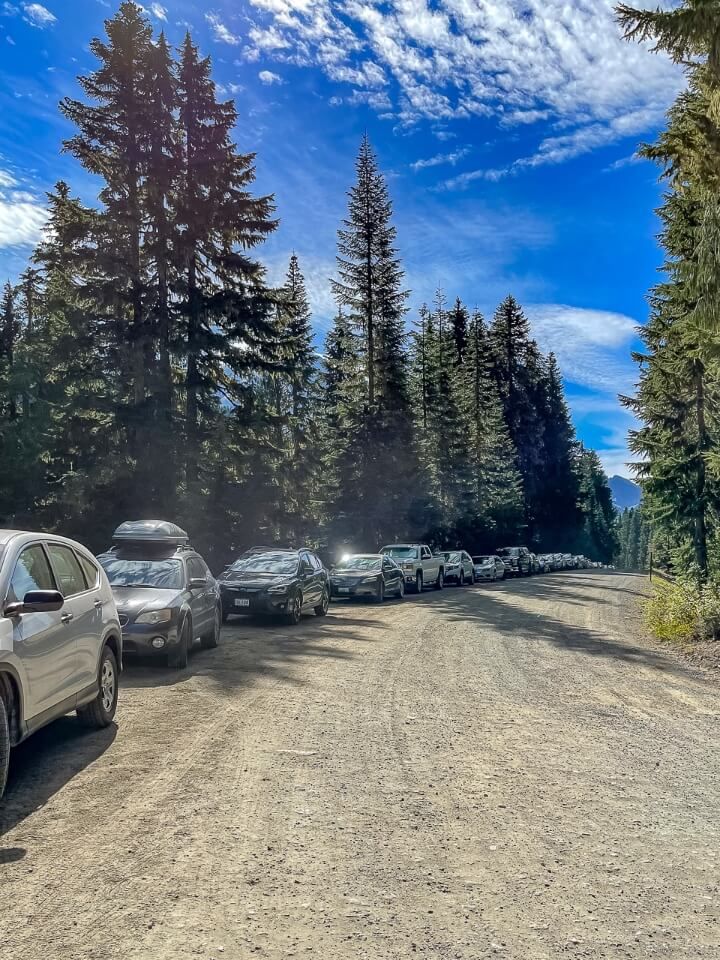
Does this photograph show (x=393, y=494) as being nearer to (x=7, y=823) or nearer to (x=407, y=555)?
(x=407, y=555)

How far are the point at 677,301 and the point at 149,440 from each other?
16.8m

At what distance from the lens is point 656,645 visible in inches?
560

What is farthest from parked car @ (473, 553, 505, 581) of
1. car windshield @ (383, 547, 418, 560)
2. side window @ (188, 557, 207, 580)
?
side window @ (188, 557, 207, 580)

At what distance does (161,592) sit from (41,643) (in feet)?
17.5

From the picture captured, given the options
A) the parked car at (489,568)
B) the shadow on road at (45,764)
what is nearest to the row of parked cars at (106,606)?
the shadow on road at (45,764)

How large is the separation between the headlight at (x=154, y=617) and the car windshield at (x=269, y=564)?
22.6 ft

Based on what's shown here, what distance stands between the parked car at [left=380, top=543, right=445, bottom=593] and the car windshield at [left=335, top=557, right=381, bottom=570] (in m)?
3.65

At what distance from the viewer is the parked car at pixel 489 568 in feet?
134

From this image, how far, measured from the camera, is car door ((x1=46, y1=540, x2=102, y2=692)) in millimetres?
6156

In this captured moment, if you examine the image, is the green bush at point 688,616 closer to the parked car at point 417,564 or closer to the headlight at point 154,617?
the headlight at point 154,617

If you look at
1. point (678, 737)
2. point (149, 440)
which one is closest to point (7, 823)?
point (678, 737)

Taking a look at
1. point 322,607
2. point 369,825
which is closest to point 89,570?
point 369,825

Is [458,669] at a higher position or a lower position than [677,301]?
lower

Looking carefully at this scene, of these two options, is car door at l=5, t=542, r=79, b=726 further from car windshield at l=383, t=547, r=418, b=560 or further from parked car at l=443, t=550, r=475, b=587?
parked car at l=443, t=550, r=475, b=587
